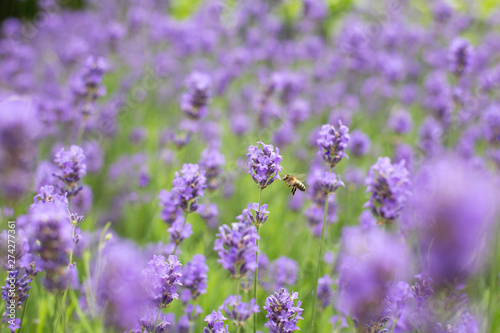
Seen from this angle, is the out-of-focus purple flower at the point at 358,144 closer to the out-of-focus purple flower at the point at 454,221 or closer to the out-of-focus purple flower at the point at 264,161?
the out-of-focus purple flower at the point at 264,161

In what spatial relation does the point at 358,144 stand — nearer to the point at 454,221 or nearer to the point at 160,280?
the point at 160,280

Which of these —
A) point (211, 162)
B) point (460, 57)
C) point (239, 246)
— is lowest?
point (239, 246)

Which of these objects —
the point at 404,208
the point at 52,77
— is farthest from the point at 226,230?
the point at 52,77

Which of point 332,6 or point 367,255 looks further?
point 332,6

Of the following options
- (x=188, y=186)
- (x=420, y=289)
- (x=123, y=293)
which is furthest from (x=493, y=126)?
(x=123, y=293)

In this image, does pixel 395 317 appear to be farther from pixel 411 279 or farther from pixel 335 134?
pixel 335 134

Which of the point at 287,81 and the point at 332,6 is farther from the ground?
the point at 332,6
